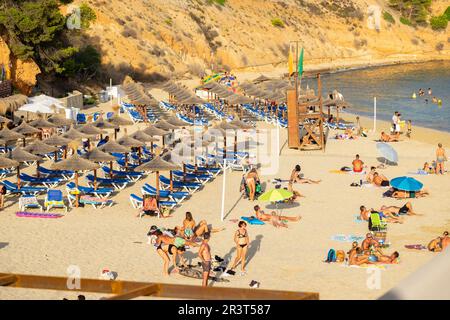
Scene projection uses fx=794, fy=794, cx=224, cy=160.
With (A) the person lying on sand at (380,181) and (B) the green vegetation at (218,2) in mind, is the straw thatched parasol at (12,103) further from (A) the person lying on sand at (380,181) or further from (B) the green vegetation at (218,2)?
(B) the green vegetation at (218,2)

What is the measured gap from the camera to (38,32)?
4144cm

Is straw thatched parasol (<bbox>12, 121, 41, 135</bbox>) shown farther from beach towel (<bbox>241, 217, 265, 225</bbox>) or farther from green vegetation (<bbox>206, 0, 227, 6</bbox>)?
green vegetation (<bbox>206, 0, 227, 6</bbox>)

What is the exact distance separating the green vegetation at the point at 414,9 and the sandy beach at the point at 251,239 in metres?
93.0

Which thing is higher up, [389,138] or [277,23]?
[277,23]

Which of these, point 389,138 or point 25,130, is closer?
point 25,130

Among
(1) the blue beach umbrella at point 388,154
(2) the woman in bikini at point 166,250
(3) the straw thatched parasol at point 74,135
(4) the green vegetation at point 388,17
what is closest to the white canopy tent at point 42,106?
(3) the straw thatched parasol at point 74,135

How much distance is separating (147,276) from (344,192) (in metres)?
8.61

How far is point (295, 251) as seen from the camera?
15469 millimetres

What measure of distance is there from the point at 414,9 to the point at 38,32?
3272 inches

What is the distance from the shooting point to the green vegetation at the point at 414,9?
111 meters

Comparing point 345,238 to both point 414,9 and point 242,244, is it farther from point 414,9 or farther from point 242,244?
point 414,9

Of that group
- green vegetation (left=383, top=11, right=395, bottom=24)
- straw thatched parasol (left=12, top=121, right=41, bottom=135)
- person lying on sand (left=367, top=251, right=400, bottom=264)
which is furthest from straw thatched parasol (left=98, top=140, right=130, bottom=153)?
green vegetation (left=383, top=11, right=395, bottom=24)

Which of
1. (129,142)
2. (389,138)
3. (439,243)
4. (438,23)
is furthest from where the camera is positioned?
(438,23)

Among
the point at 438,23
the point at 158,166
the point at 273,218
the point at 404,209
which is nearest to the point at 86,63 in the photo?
the point at 158,166
